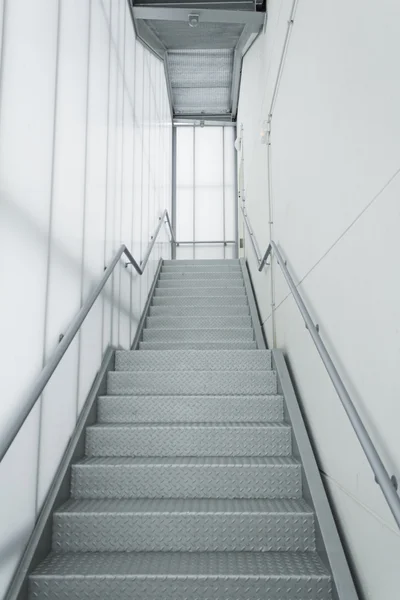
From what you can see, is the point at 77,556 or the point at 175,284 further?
the point at 175,284

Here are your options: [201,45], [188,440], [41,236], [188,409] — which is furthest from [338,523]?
[201,45]

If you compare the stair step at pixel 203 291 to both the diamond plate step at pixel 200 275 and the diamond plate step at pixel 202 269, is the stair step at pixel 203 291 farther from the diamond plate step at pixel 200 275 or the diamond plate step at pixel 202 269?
the diamond plate step at pixel 202 269

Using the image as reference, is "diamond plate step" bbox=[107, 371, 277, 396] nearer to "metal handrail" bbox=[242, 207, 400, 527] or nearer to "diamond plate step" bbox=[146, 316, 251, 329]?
"metal handrail" bbox=[242, 207, 400, 527]

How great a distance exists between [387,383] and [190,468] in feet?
4.21

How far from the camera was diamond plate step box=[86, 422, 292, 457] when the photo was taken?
2.55 meters

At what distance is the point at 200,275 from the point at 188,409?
10.0 ft

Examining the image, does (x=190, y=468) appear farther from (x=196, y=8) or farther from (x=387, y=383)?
(x=196, y=8)

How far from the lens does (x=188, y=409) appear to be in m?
2.82

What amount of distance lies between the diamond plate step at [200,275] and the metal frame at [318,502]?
2781 millimetres

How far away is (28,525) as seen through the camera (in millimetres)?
1862

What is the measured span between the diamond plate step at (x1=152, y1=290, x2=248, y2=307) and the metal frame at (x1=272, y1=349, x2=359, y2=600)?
2060 mm

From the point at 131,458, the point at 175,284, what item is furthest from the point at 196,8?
the point at 131,458

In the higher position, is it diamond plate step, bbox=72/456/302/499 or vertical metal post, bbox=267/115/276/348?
vertical metal post, bbox=267/115/276/348

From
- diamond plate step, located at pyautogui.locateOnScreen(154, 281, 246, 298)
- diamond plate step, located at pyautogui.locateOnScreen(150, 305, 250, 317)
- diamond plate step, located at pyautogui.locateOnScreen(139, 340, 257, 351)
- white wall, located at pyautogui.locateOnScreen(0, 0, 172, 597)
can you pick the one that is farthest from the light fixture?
diamond plate step, located at pyautogui.locateOnScreen(139, 340, 257, 351)
